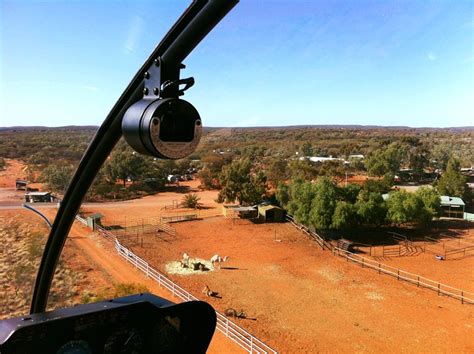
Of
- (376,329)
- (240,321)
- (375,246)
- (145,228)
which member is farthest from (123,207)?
(376,329)

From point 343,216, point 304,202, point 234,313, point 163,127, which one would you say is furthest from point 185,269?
point 163,127

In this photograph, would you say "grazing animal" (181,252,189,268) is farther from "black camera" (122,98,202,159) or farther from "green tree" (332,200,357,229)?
"black camera" (122,98,202,159)

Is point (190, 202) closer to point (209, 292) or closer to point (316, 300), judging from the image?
point (209, 292)

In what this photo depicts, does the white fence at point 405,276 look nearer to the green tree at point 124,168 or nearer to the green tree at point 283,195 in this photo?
the green tree at point 283,195

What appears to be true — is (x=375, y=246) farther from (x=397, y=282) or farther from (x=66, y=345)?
(x=66, y=345)

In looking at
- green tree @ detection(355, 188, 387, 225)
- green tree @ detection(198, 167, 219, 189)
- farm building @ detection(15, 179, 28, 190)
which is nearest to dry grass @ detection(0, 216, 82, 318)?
farm building @ detection(15, 179, 28, 190)

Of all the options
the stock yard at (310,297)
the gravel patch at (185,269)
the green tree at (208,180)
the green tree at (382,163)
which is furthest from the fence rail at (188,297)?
the green tree at (382,163)
